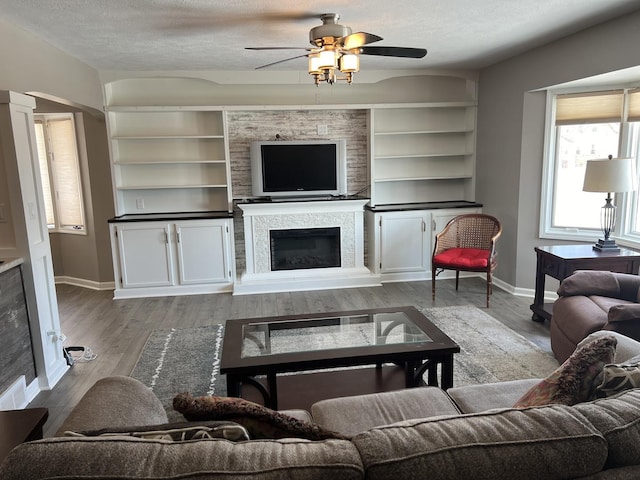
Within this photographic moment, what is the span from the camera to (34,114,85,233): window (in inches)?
216

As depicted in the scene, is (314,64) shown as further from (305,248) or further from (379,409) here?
(305,248)

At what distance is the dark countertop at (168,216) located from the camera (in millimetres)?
5095

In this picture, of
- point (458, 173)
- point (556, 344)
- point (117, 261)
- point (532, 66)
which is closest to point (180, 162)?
point (117, 261)

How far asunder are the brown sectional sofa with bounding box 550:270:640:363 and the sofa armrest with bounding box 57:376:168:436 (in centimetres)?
254

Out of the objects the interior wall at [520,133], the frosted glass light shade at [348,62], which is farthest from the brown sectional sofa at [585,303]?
the frosted glass light shade at [348,62]

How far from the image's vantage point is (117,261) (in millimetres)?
5184

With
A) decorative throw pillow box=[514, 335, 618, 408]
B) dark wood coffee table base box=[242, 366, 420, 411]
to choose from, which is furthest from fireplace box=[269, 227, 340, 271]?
decorative throw pillow box=[514, 335, 618, 408]

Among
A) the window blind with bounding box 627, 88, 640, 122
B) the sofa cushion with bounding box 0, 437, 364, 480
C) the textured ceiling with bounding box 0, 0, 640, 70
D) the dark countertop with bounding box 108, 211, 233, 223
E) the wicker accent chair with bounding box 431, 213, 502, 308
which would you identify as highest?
the textured ceiling with bounding box 0, 0, 640, 70

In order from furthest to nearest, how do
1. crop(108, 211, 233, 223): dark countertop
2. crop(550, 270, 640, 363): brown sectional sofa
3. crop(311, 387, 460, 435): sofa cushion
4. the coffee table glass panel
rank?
crop(108, 211, 233, 223): dark countertop
crop(550, 270, 640, 363): brown sectional sofa
the coffee table glass panel
crop(311, 387, 460, 435): sofa cushion

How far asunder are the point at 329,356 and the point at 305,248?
10.5ft

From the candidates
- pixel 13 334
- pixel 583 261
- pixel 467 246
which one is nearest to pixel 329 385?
pixel 13 334

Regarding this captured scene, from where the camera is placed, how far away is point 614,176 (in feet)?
12.0

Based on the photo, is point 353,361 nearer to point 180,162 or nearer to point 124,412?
point 124,412

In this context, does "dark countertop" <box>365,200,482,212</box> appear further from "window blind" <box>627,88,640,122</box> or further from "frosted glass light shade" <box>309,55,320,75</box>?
"frosted glass light shade" <box>309,55,320,75</box>
